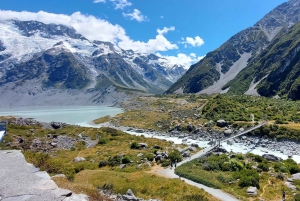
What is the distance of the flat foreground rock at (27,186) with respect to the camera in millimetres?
13602

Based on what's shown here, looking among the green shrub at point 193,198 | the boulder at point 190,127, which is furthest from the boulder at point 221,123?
the green shrub at point 193,198

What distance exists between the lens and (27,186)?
1487 cm

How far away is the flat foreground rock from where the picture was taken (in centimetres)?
1360

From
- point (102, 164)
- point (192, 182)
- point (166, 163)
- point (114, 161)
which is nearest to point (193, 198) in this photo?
point (192, 182)

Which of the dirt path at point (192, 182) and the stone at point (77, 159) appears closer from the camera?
the dirt path at point (192, 182)

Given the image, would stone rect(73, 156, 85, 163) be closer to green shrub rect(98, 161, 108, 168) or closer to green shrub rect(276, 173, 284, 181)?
green shrub rect(98, 161, 108, 168)

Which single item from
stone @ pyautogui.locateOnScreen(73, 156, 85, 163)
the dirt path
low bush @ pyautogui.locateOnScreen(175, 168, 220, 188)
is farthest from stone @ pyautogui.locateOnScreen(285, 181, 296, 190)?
stone @ pyautogui.locateOnScreen(73, 156, 85, 163)

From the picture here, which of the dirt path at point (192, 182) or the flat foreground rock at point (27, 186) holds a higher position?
the flat foreground rock at point (27, 186)

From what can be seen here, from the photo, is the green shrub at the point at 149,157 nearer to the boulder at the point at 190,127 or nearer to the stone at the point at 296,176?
the stone at the point at 296,176

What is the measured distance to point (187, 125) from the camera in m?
74.6

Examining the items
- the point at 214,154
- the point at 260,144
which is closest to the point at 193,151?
the point at 214,154

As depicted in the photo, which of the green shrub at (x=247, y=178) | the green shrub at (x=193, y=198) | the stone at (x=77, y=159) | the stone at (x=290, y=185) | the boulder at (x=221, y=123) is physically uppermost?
the boulder at (x=221, y=123)

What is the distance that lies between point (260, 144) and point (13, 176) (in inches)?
2032

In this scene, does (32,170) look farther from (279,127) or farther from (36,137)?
(279,127)
